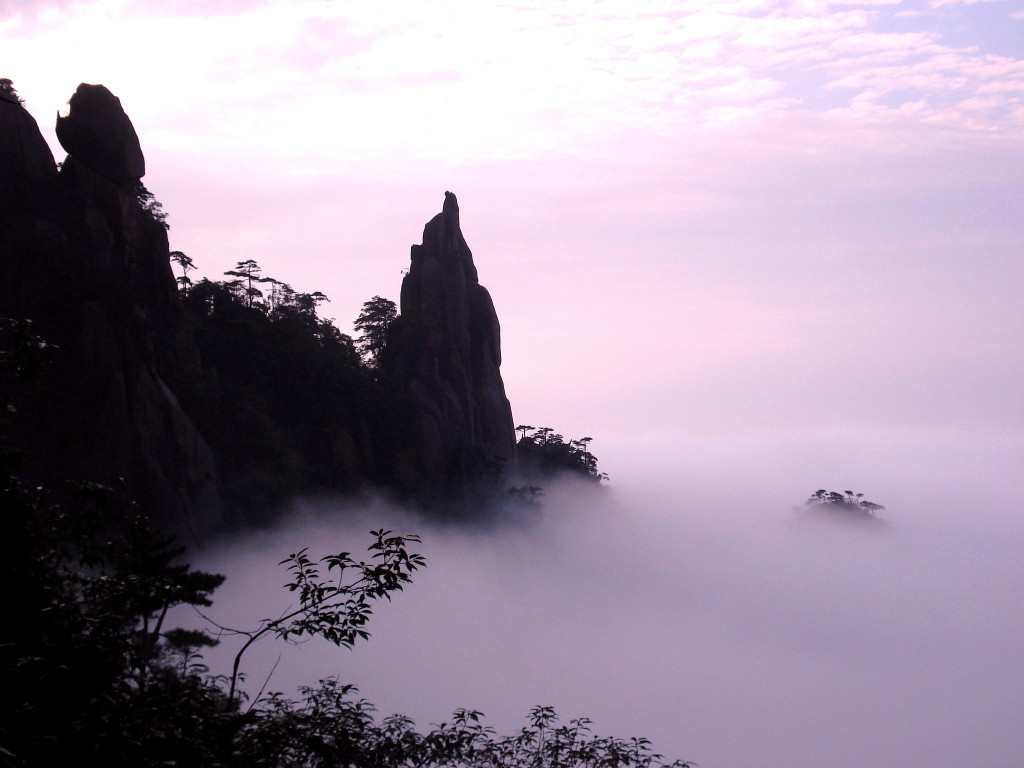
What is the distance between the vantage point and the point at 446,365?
5919 centimetres

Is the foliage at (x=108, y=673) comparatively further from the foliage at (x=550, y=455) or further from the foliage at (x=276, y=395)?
the foliage at (x=550, y=455)

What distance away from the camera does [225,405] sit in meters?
43.0

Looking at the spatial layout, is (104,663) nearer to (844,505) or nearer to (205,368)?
(205,368)

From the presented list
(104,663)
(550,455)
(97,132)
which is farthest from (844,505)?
(104,663)

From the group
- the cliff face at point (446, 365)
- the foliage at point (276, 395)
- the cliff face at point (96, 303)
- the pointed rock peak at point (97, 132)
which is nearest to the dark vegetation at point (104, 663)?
the cliff face at point (96, 303)

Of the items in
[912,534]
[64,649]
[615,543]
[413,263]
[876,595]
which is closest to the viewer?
[64,649]

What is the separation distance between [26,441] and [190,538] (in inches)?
283

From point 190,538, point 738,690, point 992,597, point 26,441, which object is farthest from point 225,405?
point 992,597

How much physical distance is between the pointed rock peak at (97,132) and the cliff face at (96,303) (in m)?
0.04

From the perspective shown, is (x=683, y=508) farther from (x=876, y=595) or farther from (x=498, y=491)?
(x=498, y=491)

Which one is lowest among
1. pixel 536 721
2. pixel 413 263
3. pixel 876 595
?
pixel 536 721

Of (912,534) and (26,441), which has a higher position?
(912,534)

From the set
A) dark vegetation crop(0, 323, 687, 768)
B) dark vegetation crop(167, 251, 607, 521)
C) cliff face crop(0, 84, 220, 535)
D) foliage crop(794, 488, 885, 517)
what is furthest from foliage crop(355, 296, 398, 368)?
foliage crop(794, 488, 885, 517)

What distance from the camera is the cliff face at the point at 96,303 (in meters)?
30.8
